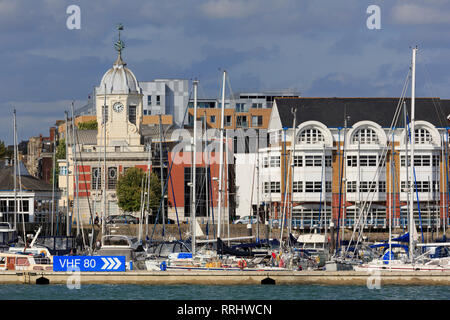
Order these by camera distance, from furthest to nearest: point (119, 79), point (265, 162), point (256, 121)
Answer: point (256, 121)
point (119, 79)
point (265, 162)

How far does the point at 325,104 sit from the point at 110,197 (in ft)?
95.3

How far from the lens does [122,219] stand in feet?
330

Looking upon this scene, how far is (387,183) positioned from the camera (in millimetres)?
97625

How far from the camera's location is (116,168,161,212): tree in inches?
4104

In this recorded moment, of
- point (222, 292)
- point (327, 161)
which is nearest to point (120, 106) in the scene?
point (327, 161)

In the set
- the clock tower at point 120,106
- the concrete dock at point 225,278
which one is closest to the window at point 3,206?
the clock tower at point 120,106

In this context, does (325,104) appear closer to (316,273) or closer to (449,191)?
(449,191)

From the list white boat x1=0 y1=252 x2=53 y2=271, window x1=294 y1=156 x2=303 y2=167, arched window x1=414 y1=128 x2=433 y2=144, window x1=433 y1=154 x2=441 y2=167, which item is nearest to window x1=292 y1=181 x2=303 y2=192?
window x1=294 y1=156 x2=303 y2=167

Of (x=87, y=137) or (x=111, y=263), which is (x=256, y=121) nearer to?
(x=87, y=137)

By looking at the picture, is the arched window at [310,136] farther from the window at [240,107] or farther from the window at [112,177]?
the window at [240,107]

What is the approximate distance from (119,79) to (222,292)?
70.5 meters
